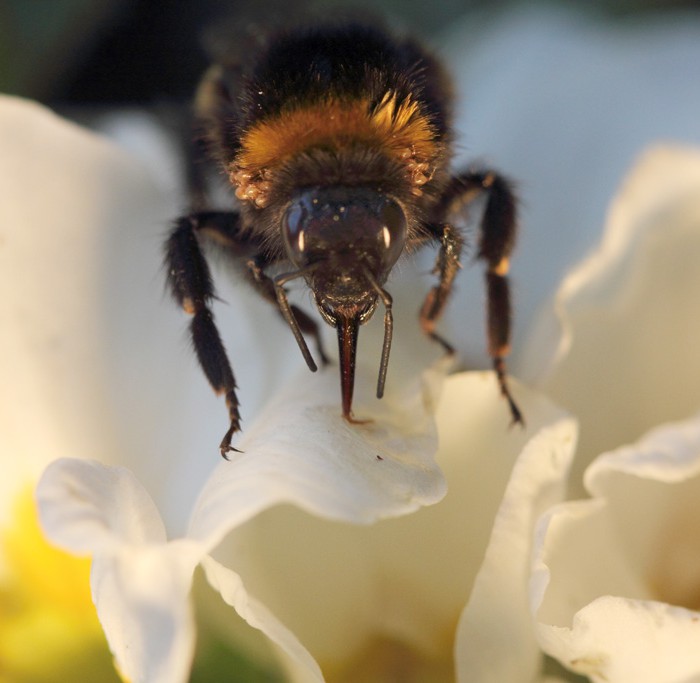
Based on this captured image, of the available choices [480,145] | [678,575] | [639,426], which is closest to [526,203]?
[480,145]

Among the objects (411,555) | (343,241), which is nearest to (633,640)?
(411,555)

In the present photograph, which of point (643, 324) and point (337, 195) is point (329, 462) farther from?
point (643, 324)

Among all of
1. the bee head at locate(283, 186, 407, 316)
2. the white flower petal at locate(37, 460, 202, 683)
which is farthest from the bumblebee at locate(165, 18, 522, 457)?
the white flower petal at locate(37, 460, 202, 683)

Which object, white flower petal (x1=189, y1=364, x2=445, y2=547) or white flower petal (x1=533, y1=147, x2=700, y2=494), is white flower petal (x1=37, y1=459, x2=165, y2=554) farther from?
white flower petal (x1=533, y1=147, x2=700, y2=494)

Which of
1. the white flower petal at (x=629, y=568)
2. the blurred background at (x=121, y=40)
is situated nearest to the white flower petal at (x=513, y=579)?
the white flower petal at (x=629, y=568)

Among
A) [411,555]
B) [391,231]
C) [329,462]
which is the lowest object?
[411,555]

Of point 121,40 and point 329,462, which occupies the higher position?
point 121,40

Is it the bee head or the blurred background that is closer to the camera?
the bee head
